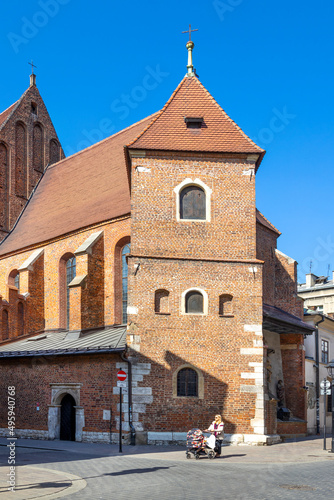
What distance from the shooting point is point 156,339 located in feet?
67.8

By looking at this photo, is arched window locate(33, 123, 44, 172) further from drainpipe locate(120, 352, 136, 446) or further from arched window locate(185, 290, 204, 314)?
drainpipe locate(120, 352, 136, 446)

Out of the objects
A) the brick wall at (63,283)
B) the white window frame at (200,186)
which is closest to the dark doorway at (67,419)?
the brick wall at (63,283)

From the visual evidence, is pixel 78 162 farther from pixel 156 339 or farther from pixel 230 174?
pixel 156 339

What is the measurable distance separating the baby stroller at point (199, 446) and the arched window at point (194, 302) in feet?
17.9

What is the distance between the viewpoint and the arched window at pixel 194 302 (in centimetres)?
2119

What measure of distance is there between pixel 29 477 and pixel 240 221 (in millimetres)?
12696

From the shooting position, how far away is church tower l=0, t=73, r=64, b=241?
35.4 meters

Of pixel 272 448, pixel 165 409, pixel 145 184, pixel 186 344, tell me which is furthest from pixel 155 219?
pixel 272 448

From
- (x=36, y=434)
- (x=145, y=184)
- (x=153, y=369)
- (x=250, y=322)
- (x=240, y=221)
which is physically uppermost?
(x=145, y=184)

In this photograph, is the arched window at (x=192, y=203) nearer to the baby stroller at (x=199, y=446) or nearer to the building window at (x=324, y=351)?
the baby stroller at (x=199, y=446)

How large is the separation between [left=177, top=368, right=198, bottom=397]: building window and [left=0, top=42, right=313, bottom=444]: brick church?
0.11 ft

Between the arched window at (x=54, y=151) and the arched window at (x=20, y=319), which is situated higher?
the arched window at (x=54, y=151)

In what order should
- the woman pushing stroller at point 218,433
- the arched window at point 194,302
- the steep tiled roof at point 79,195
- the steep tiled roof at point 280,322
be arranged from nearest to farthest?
the woman pushing stroller at point 218,433 < the arched window at point 194,302 < the steep tiled roof at point 280,322 < the steep tiled roof at point 79,195

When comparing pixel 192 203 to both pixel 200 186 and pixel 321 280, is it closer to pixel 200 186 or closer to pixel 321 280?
pixel 200 186
